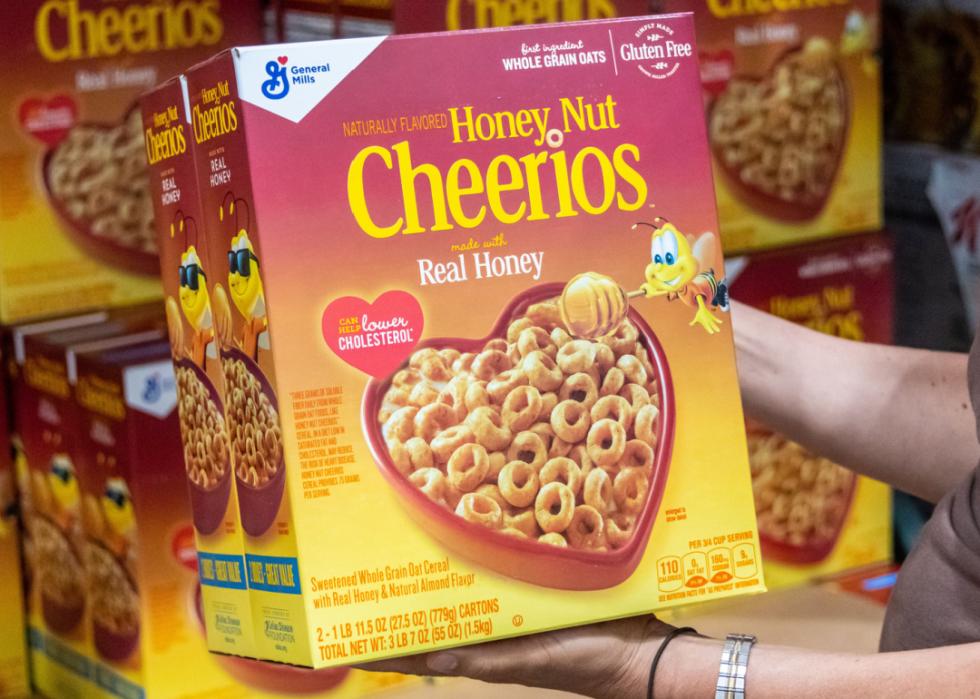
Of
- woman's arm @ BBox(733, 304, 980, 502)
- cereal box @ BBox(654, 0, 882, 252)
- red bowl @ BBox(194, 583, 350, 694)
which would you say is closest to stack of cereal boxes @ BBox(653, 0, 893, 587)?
cereal box @ BBox(654, 0, 882, 252)

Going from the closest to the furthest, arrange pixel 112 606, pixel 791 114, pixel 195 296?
pixel 195 296
pixel 112 606
pixel 791 114

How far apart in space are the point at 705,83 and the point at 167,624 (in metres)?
0.92

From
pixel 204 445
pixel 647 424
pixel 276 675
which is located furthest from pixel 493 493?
pixel 276 675

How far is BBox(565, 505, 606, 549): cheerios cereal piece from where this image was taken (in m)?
0.98

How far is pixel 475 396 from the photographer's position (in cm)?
95

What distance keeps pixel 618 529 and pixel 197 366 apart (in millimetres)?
325

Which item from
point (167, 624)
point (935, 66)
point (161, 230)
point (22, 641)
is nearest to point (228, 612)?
point (161, 230)

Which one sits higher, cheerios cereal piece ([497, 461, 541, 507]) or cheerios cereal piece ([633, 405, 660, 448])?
cheerios cereal piece ([633, 405, 660, 448])

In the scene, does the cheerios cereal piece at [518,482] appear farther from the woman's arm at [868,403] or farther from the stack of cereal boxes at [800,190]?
the stack of cereal boxes at [800,190]

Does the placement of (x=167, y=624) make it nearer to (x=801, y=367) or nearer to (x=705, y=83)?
(x=801, y=367)

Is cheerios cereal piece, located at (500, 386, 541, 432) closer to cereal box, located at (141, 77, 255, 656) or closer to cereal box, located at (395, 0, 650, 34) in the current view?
cereal box, located at (141, 77, 255, 656)

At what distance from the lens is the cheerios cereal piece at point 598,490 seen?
0.97 metres

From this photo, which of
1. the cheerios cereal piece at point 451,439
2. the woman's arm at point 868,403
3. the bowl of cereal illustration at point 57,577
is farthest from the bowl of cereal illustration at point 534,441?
the bowl of cereal illustration at point 57,577

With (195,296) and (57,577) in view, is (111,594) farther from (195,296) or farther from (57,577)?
(195,296)
